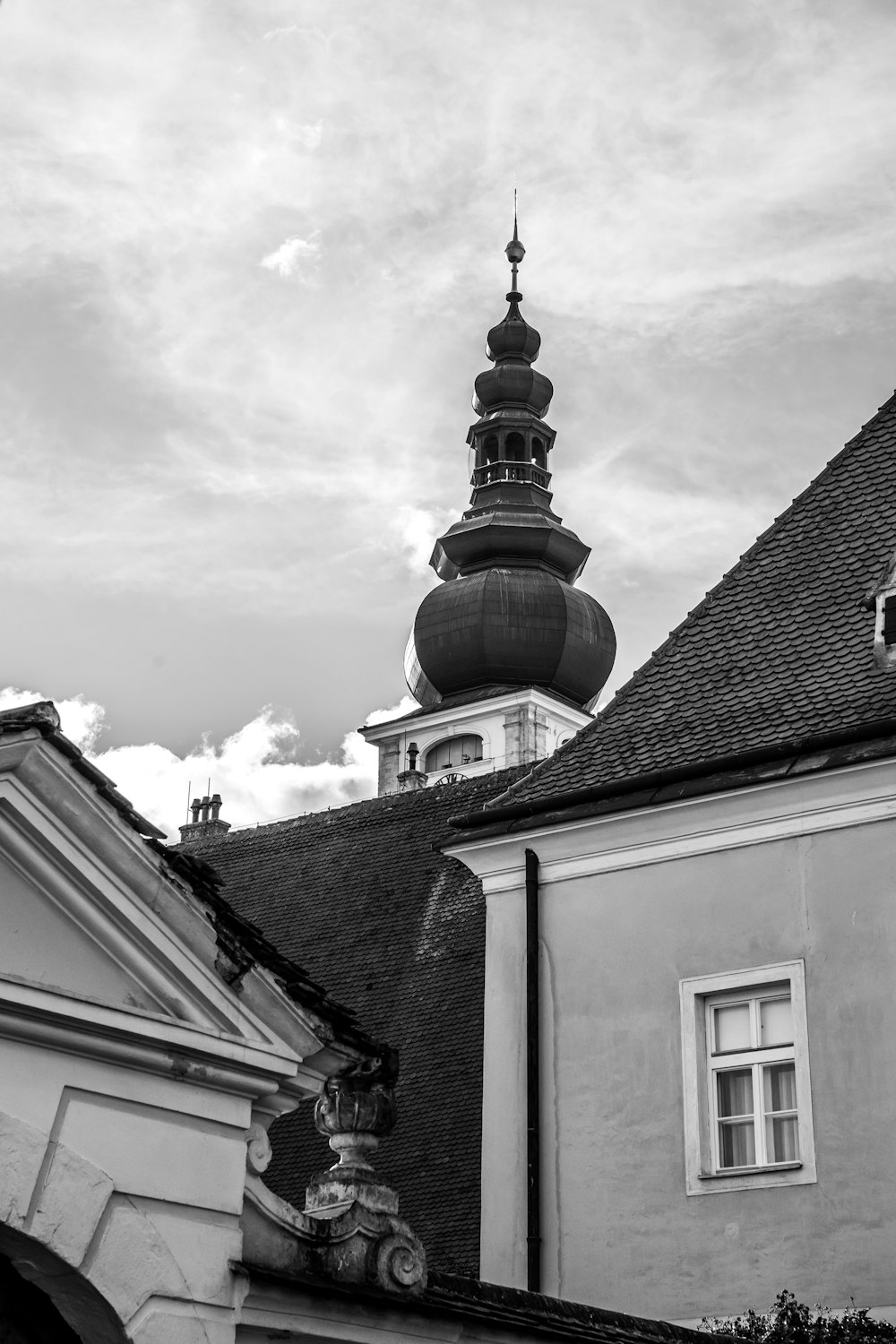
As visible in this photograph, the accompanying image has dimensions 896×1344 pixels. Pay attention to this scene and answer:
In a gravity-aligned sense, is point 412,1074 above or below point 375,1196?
above

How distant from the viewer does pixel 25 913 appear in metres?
7.69

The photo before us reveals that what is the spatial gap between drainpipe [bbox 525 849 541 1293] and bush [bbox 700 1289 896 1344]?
174 cm

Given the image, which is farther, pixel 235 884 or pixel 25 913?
pixel 235 884

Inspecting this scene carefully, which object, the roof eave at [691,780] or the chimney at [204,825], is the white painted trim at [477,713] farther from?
the roof eave at [691,780]

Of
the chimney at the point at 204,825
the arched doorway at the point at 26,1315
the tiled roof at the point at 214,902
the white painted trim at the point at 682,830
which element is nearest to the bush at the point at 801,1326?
the white painted trim at the point at 682,830

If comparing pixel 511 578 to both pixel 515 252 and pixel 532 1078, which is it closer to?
pixel 515 252

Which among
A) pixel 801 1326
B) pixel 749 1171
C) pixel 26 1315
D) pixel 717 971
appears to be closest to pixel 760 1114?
pixel 749 1171

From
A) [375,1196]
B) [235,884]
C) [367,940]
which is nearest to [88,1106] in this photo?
[375,1196]

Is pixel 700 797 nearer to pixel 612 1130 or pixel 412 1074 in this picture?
pixel 612 1130

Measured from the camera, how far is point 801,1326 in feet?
40.0

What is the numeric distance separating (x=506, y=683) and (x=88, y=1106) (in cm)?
6180

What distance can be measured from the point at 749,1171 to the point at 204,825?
19436 mm

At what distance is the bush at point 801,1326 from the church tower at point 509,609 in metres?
52.8

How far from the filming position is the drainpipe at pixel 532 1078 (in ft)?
46.7
